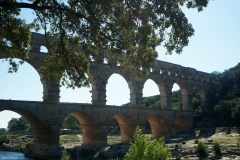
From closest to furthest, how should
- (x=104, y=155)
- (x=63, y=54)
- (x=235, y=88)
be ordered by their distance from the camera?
(x=63, y=54)
(x=104, y=155)
(x=235, y=88)

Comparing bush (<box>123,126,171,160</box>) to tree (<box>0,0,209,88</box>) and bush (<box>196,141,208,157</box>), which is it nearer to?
tree (<box>0,0,209,88</box>)

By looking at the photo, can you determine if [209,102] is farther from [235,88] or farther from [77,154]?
[77,154]

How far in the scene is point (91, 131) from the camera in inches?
1159

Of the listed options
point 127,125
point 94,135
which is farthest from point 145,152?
point 127,125

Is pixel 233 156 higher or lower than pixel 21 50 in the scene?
lower

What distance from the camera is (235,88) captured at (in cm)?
4294

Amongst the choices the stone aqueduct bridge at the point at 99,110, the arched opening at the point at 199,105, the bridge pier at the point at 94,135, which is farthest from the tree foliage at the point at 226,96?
the bridge pier at the point at 94,135

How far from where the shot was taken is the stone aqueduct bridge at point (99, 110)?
25.3 meters

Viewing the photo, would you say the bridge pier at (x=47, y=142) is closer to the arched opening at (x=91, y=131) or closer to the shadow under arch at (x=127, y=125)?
the arched opening at (x=91, y=131)

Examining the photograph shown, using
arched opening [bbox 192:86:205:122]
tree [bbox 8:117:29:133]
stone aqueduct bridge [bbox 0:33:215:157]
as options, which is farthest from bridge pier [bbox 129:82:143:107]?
tree [bbox 8:117:29:133]

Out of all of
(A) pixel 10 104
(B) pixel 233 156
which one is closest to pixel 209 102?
(B) pixel 233 156

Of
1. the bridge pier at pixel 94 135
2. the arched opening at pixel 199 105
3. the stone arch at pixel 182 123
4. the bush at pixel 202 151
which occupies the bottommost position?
the bush at pixel 202 151

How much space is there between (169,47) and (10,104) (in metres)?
16.4

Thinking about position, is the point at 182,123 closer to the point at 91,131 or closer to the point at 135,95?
the point at 135,95
